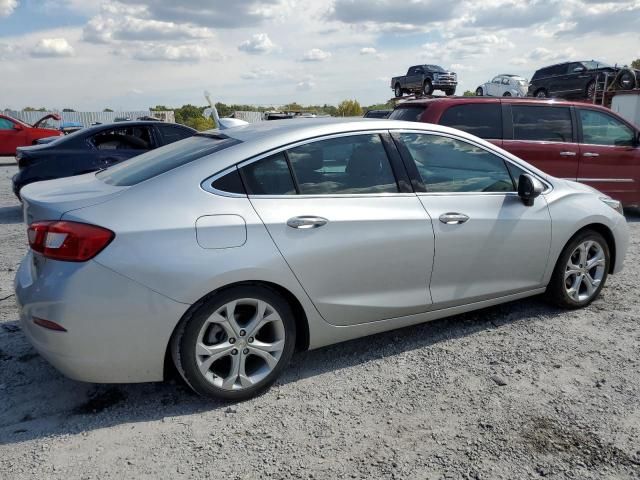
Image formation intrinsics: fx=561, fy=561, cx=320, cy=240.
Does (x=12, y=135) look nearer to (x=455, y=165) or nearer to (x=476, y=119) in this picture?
(x=476, y=119)

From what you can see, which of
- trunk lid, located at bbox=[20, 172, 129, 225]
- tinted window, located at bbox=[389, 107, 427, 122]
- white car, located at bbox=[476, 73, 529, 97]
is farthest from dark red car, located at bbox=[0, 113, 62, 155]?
white car, located at bbox=[476, 73, 529, 97]

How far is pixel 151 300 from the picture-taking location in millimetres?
2787

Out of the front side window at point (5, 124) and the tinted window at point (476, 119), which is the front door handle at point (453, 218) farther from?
the front side window at point (5, 124)

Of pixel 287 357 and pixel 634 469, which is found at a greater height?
pixel 287 357

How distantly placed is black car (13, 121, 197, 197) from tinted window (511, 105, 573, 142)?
15.3 feet

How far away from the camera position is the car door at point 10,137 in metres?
17.5

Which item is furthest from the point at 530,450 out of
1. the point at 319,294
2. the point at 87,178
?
the point at 87,178

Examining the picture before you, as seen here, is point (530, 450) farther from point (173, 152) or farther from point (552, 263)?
point (173, 152)

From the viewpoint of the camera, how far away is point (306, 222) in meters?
3.17

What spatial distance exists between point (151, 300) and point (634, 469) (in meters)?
2.42

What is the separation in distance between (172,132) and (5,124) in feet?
38.5

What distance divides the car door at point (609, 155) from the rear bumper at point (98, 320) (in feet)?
22.4

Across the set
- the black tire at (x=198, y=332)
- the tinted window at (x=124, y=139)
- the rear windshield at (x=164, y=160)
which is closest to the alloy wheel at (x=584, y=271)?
the black tire at (x=198, y=332)

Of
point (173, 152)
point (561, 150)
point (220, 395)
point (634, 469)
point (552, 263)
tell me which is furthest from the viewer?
point (561, 150)
